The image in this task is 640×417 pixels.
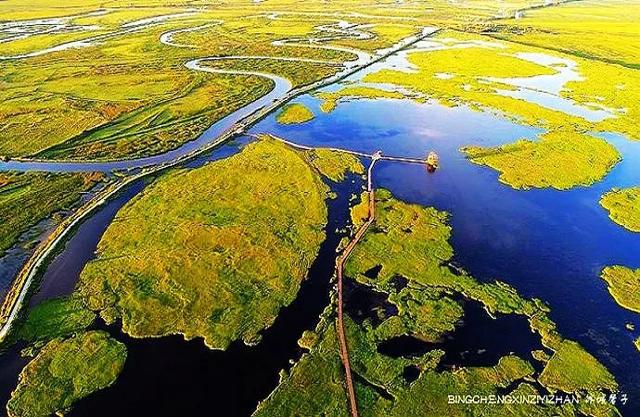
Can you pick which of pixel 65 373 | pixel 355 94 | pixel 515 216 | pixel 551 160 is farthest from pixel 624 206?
pixel 65 373

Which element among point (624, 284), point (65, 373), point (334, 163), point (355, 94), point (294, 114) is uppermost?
point (65, 373)

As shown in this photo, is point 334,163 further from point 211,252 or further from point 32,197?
point 32,197

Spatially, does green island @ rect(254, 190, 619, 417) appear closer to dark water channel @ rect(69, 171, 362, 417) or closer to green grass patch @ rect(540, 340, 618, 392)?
green grass patch @ rect(540, 340, 618, 392)

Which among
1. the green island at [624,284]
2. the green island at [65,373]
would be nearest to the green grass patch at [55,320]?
the green island at [65,373]

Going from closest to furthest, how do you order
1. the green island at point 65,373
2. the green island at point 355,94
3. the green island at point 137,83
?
the green island at point 65,373, the green island at point 137,83, the green island at point 355,94

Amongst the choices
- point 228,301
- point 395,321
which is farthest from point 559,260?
point 228,301

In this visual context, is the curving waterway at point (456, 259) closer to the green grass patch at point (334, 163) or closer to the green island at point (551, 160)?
the green island at point (551, 160)

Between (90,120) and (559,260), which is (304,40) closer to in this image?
(90,120)
